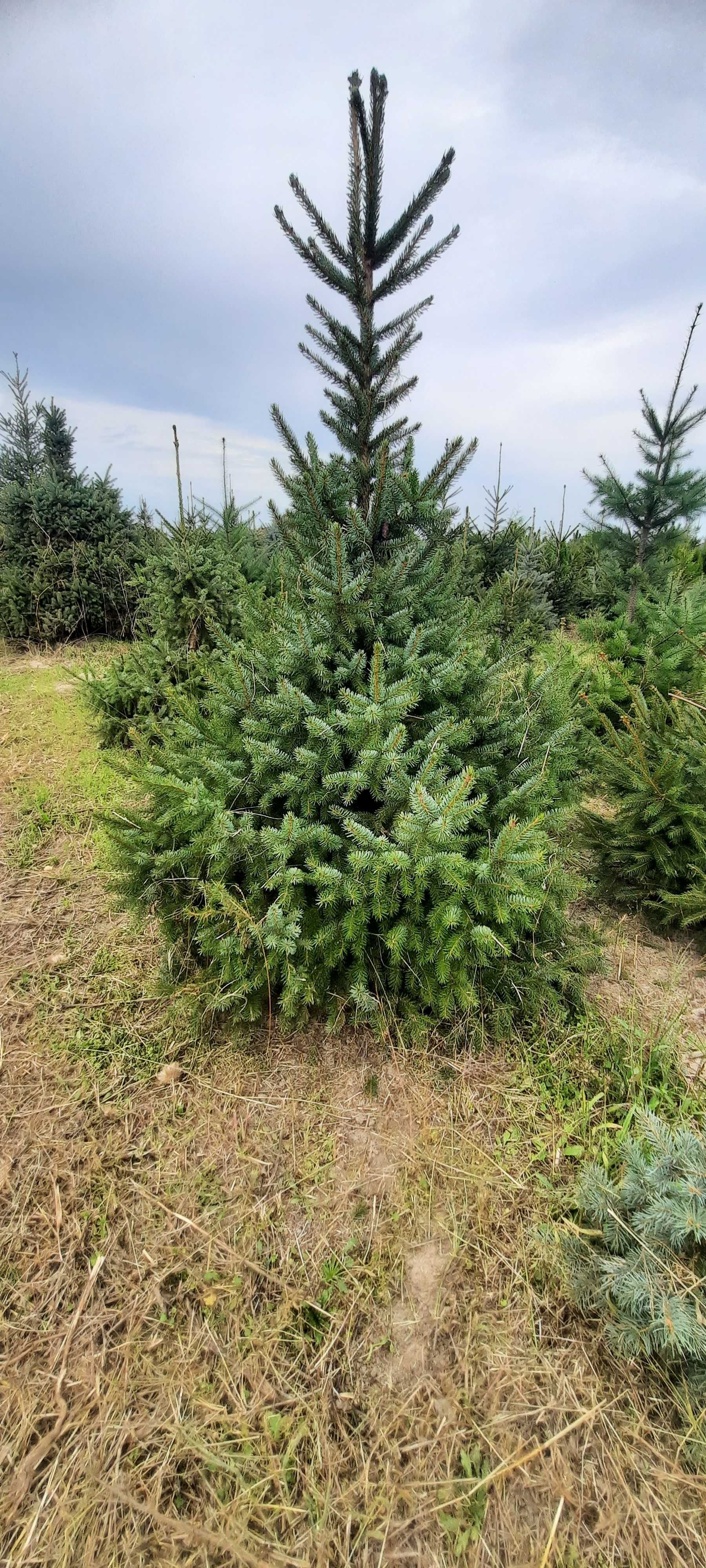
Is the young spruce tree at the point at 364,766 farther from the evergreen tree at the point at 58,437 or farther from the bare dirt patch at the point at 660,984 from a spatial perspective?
the evergreen tree at the point at 58,437

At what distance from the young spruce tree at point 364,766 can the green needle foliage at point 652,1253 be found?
0.74 meters

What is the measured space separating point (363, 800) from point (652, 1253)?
68.5 inches

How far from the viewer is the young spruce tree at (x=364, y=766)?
238 centimetres

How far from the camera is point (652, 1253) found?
1834 millimetres

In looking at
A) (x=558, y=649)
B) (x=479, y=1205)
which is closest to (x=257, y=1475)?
(x=479, y=1205)

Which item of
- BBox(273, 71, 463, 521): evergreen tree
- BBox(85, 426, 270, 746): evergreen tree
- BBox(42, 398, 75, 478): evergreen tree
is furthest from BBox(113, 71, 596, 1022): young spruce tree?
BBox(42, 398, 75, 478): evergreen tree

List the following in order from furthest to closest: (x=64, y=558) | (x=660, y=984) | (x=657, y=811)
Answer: (x=64, y=558), (x=657, y=811), (x=660, y=984)

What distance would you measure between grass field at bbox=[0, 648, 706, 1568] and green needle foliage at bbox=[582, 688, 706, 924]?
653 mm

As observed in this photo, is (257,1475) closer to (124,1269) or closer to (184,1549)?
(184,1549)

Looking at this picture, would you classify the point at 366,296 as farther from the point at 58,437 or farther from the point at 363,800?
the point at 58,437

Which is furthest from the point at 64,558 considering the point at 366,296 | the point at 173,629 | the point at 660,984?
the point at 660,984

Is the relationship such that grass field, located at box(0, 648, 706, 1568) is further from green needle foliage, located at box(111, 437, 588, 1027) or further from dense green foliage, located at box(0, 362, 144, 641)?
dense green foliage, located at box(0, 362, 144, 641)

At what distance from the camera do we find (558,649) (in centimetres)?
357

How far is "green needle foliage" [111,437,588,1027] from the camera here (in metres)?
2.35
